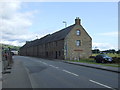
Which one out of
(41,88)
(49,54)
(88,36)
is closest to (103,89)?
(41,88)

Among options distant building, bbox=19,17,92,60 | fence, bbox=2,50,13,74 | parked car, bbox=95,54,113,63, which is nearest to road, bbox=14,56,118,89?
fence, bbox=2,50,13,74

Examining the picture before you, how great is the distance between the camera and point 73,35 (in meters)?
56.9

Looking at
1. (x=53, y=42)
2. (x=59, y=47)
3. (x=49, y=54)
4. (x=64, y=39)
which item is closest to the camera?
(x=64, y=39)

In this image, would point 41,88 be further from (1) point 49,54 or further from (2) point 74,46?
(1) point 49,54

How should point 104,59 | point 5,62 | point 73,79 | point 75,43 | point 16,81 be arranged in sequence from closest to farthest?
point 16,81, point 73,79, point 5,62, point 104,59, point 75,43

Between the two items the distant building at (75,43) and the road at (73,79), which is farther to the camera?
the distant building at (75,43)

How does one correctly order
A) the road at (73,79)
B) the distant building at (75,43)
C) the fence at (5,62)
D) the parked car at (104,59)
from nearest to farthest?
the road at (73,79) → the fence at (5,62) → the parked car at (104,59) → the distant building at (75,43)

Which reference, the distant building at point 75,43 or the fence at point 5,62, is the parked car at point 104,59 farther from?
the distant building at point 75,43

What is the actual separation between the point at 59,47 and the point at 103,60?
23608mm

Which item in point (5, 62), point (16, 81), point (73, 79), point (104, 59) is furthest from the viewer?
point (104, 59)

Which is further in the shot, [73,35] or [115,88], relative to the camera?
[73,35]

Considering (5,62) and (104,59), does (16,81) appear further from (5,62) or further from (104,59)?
(104,59)

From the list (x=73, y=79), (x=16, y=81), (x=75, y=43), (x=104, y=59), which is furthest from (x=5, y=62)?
(x=75, y=43)

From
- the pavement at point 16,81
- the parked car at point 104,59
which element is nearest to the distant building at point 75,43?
the parked car at point 104,59
